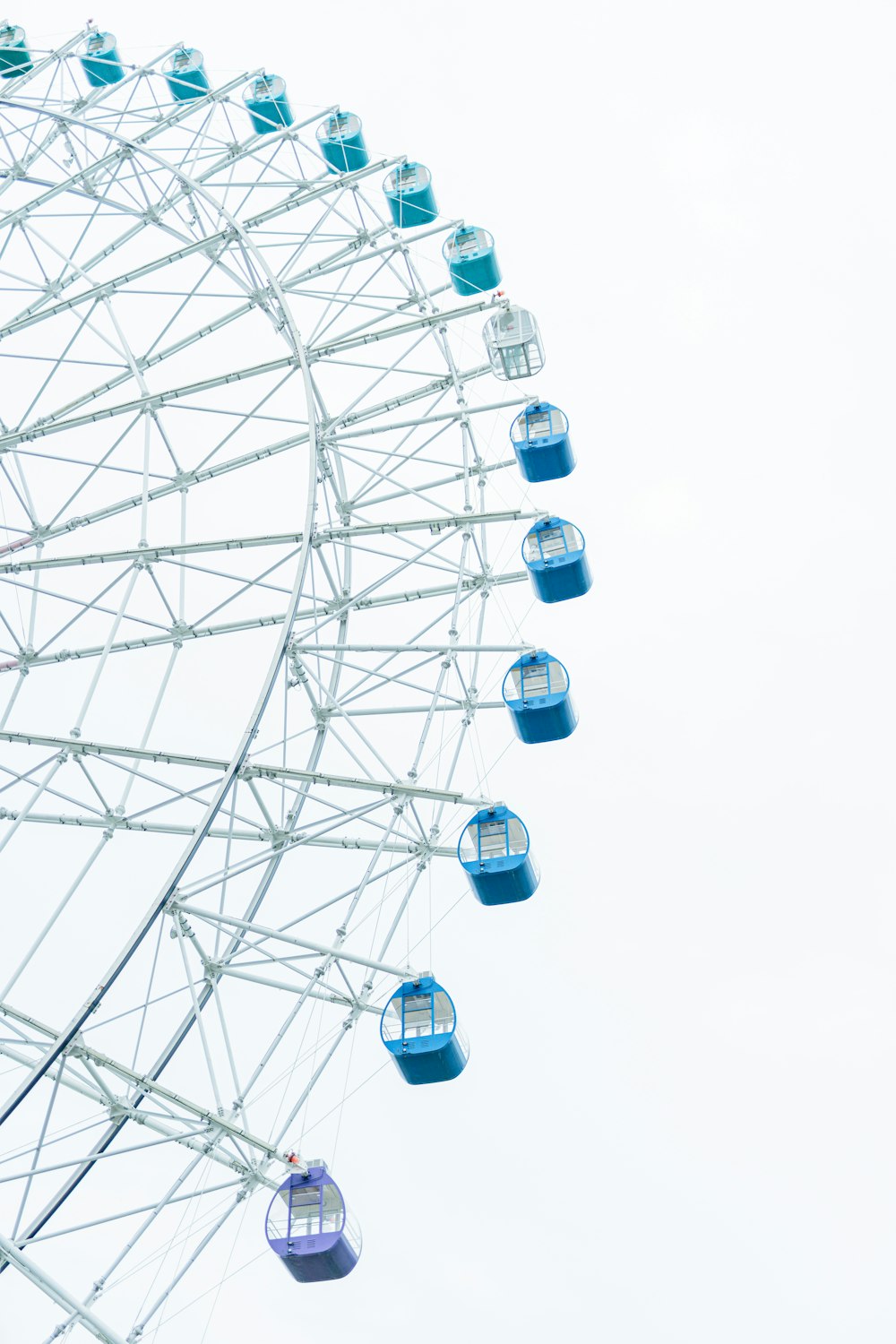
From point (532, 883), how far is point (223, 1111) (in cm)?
477

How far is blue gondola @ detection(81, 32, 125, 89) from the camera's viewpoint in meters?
28.8

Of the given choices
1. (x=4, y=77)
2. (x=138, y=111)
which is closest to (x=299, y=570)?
(x=138, y=111)

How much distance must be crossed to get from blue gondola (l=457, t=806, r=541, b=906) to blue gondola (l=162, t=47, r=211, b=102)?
616 inches

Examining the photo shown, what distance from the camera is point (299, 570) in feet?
53.1

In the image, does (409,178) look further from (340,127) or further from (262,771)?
(262,771)

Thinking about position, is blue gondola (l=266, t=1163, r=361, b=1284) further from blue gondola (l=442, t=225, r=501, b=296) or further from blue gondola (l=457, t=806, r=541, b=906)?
blue gondola (l=442, t=225, r=501, b=296)

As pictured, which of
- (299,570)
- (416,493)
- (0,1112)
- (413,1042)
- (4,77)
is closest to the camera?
(0,1112)

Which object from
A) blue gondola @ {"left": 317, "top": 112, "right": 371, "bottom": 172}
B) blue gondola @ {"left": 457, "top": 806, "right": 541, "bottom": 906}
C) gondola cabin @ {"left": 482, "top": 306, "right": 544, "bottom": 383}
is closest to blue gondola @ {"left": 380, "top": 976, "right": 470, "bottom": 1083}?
blue gondola @ {"left": 457, "top": 806, "right": 541, "bottom": 906}

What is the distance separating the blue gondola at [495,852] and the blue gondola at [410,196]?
11.9 metres

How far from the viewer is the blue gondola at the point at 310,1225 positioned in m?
15.9

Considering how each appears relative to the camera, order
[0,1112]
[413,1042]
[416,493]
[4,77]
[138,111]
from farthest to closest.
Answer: [4,77] → [138,111] → [416,493] → [413,1042] → [0,1112]

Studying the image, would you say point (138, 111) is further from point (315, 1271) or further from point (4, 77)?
point (315, 1271)

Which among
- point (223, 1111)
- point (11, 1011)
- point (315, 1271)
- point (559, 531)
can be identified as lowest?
point (315, 1271)

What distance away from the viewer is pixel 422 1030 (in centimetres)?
1759
